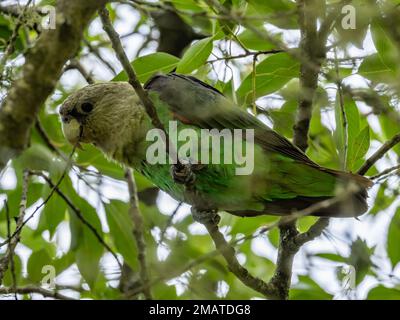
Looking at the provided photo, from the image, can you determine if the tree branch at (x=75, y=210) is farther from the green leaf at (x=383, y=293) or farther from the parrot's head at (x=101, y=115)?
the green leaf at (x=383, y=293)

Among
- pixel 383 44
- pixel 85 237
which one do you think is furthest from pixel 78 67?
pixel 383 44

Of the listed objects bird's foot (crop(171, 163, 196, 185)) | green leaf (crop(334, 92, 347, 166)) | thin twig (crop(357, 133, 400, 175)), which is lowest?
bird's foot (crop(171, 163, 196, 185))

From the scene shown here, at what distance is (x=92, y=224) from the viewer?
14.3 feet

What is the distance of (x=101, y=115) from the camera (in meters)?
4.12

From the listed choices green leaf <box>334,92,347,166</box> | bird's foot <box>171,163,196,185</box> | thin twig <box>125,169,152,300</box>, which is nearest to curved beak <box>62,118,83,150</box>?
thin twig <box>125,169,152,300</box>

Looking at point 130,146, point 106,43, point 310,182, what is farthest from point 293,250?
point 106,43

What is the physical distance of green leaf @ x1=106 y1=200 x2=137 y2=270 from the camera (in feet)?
14.1

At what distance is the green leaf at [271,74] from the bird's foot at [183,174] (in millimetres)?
659

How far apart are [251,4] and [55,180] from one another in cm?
175

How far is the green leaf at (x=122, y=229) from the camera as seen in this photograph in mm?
4297

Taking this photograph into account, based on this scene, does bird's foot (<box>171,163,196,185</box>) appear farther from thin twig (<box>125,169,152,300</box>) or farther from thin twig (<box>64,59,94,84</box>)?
thin twig (<box>64,59,94,84</box>)

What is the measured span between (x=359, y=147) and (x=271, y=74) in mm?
686

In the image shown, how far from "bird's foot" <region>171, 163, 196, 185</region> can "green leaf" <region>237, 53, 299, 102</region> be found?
25.9 inches

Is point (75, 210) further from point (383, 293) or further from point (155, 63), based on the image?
point (383, 293)
